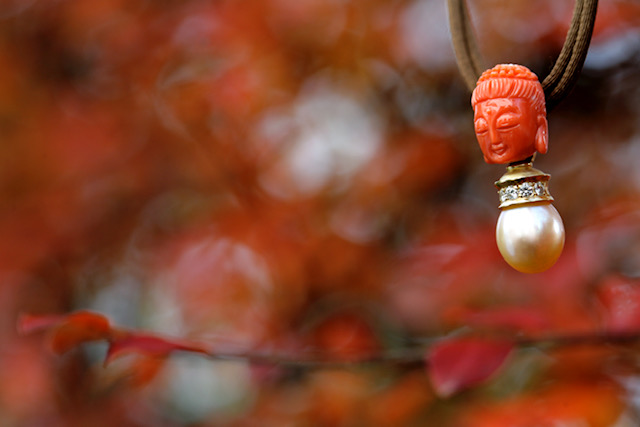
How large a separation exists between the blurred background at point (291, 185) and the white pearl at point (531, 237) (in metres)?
0.58

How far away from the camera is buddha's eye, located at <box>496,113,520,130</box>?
1.11ft

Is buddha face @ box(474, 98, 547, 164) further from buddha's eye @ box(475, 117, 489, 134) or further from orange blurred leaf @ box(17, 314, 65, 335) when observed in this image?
orange blurred leaf @ box(17, 314, 65, 335)

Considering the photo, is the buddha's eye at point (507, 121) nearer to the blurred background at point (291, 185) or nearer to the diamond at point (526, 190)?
the diamond at point (526, 190)

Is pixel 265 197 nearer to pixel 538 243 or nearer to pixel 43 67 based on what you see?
pixel 43 67

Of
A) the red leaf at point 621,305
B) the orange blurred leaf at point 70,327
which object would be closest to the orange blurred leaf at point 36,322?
the orange blurred leaf at point 70,327

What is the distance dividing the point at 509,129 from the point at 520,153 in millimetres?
15

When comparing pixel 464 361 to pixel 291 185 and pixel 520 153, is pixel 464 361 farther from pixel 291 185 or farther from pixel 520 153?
pixel 291 185

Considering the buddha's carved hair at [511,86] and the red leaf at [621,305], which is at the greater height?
the buddha's carved hair at [511,86]

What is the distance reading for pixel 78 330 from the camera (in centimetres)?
56

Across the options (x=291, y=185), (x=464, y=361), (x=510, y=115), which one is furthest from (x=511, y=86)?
(x=291, y=185)

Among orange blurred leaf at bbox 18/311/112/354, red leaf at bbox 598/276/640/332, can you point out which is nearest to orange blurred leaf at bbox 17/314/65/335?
orange blurred leaf at bbox 18/311/112/354

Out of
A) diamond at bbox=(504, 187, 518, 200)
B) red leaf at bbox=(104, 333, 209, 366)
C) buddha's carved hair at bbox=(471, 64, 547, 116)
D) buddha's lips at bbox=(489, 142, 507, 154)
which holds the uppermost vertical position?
buddha's carved hair at bbox=(471, 64, 547, 116)

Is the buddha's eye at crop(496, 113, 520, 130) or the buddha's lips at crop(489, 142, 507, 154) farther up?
the buddha's eye at crop(496, 113, 520, 130)

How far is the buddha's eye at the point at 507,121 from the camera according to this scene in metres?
0.34
